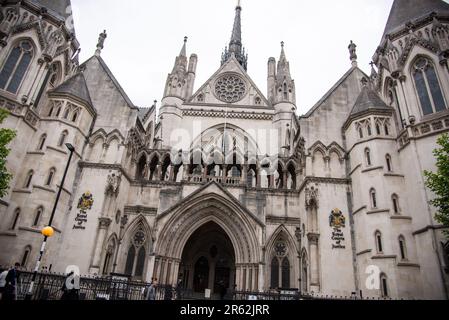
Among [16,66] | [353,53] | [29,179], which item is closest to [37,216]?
[29,179]

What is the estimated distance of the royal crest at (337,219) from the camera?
755 inches

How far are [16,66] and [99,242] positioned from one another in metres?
12.6

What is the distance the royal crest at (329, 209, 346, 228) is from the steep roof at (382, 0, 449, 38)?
1361 cm

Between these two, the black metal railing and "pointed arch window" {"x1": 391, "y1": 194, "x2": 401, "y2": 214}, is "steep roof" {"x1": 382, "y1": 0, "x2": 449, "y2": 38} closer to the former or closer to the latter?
"pointed arch window" {"x1": 391, "y1": 194, "x2": 401, "y2": 214}

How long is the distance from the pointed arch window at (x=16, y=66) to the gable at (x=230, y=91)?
17870 millimetres

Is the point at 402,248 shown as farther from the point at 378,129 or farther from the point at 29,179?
the point at 29,179

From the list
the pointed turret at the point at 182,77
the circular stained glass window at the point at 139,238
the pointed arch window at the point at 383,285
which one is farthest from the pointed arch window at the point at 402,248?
the pointed turret at the point at 182,77

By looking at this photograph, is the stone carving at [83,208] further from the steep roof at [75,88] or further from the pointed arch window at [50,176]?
the steep roof at [75,88]

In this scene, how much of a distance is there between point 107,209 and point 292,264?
13.4 metres

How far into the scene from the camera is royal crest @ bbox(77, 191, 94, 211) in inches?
784

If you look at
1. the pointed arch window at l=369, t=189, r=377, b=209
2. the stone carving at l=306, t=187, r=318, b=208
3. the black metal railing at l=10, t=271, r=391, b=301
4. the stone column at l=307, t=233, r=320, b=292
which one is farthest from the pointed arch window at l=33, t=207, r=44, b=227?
the pointed arch window at l=369, t=189, r=377, b=209

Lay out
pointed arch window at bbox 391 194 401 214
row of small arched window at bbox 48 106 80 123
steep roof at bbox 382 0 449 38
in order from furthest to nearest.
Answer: row of small arched window at bbox 48 106 80 123 → steep roof at bbox 382 0 449 38 → pointed arch window at bbox 391 194 401 214

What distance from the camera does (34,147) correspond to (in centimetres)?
1892

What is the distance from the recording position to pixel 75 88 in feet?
70.3
